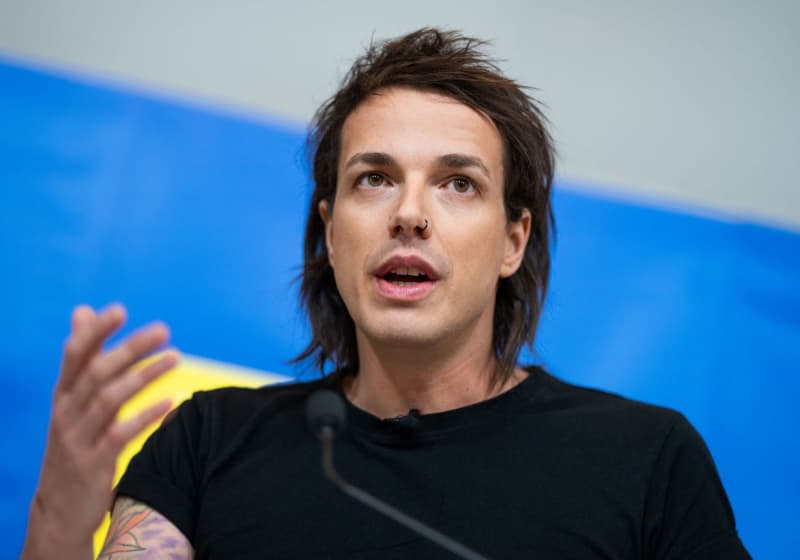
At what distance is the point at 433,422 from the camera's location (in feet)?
5.37

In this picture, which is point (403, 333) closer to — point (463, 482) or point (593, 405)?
point (463, 482)

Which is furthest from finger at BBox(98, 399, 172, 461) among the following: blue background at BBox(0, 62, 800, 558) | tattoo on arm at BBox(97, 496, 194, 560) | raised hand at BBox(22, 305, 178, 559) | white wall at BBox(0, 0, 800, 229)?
white wall at BBox(0, 0, 800, 229)

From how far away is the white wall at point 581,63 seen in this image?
7.92ft

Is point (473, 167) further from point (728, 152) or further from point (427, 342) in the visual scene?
point (728, 152)

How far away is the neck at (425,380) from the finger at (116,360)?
71 centimetres

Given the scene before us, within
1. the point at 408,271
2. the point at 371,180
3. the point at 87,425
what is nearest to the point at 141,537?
the point at 87,425

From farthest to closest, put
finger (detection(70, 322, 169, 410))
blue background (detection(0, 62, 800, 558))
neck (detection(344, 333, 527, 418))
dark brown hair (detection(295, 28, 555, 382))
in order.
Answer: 1. blue background (detection(0, 62, 800, 558))
2. dark brown hair (detection(295, 28, 555, 382))
3. neck (detection(344, 333, 527, 418))
4. finger (detection(70, 322, 169, 410))

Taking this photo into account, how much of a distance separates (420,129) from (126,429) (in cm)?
91

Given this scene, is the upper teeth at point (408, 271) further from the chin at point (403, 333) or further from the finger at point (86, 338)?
the finger at point (86, 338)

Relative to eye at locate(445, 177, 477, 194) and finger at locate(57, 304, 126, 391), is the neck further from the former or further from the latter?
finger at locate(57, 304, 126, 391)

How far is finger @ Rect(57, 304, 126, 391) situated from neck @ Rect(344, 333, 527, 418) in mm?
721

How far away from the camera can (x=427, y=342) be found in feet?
5.28

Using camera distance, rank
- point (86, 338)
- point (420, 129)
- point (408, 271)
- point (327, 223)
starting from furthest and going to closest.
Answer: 1. point (327, 223)
2. point (420, 129)
3. point (408, 271)
4. point (86, 338)

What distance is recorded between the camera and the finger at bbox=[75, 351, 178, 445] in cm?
99
